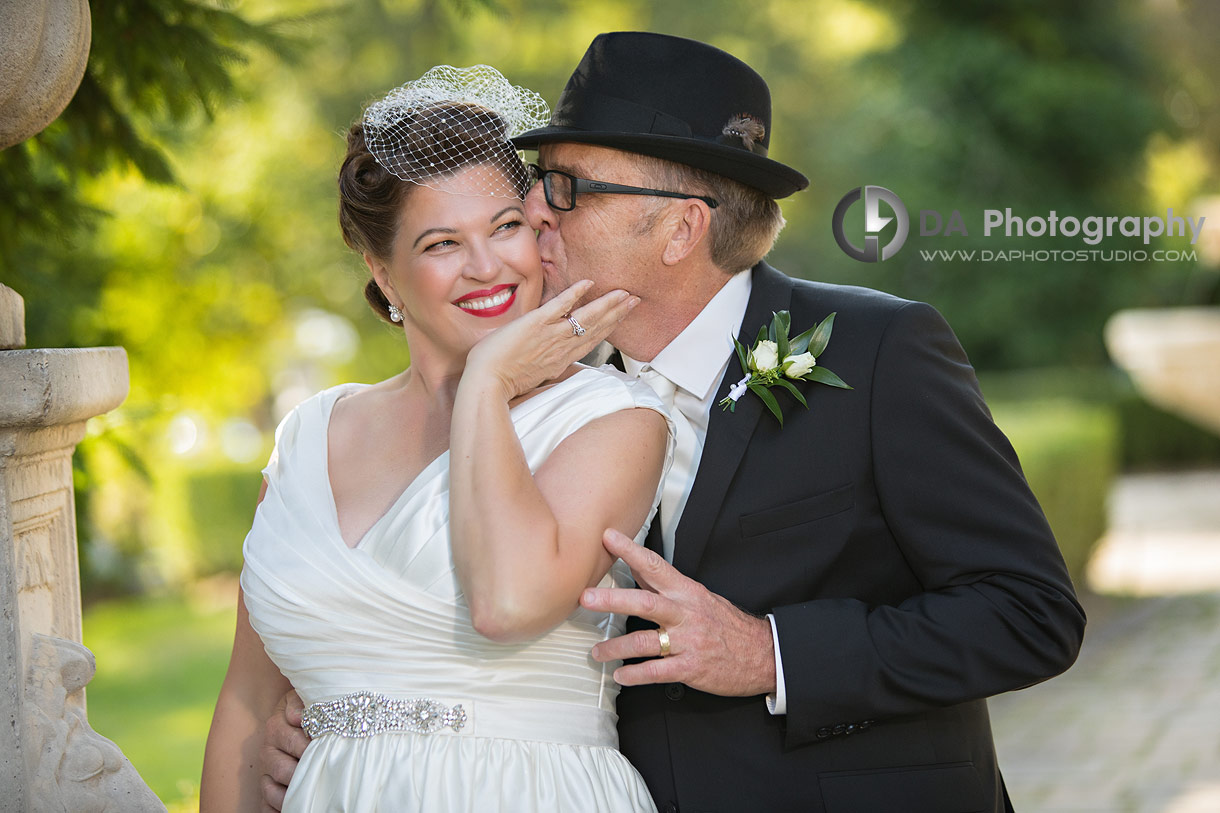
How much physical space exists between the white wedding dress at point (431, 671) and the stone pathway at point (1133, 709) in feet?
15.0

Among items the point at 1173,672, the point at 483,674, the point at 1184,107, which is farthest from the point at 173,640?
the point at 1184,107

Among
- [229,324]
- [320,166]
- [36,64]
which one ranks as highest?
[320,166]

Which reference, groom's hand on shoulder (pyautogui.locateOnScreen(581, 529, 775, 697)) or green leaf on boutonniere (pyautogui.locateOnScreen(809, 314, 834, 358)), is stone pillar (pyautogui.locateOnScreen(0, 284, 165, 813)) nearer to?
groom's hand on shoulder (pyautogui.locateOnScreen(581, 529, 775, 697))

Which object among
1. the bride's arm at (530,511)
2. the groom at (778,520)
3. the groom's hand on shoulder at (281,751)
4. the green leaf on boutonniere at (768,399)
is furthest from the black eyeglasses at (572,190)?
the groom's hand on shoulder at (281,751)

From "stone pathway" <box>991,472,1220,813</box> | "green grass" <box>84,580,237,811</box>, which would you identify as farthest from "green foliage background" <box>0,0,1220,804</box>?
"stone pathway" <box>991,472,1220,813</box>

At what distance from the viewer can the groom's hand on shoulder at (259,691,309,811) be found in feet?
9.12

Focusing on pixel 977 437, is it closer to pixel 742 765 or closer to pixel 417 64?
pixel 742 765

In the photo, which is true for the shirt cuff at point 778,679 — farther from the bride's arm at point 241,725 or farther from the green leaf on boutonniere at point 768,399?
the bride's arm at point 241,725

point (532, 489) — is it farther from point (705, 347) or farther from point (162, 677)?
point (162, 677)

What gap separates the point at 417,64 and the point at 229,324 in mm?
4849

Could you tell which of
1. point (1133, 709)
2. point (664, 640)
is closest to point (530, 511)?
point (664, 640)

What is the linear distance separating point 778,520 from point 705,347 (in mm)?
523

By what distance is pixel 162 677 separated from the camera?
416 inches

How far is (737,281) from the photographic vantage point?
3.11 m
